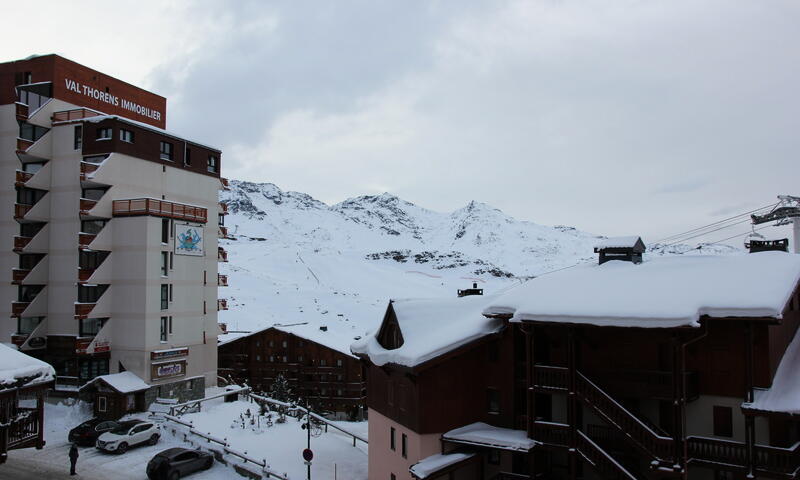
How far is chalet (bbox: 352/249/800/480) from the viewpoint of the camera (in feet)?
59.3

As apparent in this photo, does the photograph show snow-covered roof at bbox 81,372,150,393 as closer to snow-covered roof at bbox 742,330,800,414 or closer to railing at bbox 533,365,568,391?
railing at bbox 533,365,568,391

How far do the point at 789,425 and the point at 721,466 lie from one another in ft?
8.89

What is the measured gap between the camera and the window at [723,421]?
19000 mm

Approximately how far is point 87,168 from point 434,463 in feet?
110

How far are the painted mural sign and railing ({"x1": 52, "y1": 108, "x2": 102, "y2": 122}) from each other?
1074 centimetres

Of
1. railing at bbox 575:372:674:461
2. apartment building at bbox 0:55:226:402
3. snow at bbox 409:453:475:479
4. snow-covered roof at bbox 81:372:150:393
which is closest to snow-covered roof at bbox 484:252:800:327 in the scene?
railing at bbox 575:372:674:461

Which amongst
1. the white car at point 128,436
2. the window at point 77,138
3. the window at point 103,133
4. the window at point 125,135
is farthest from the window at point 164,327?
the window at point 77,138

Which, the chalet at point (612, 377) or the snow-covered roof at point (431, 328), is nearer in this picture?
the chalet at point (612, 377)

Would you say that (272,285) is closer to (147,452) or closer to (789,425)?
(147,452)

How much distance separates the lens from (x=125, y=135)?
139ft

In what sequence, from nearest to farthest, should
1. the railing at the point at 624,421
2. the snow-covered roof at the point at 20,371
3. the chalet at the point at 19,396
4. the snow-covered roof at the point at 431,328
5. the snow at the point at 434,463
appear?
the railing at the point at 624,421, the snow-covered roof at the point at 20,371, the chalet at the point at 19,396, the snow at the point at 434,463, the snow-covered roof at the point at 431,328

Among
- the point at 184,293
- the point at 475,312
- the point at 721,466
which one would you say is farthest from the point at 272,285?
the point at 721,466

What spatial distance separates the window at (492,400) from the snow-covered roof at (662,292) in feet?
12.6

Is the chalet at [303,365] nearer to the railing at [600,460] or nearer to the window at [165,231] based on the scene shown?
the window at [165,231]
